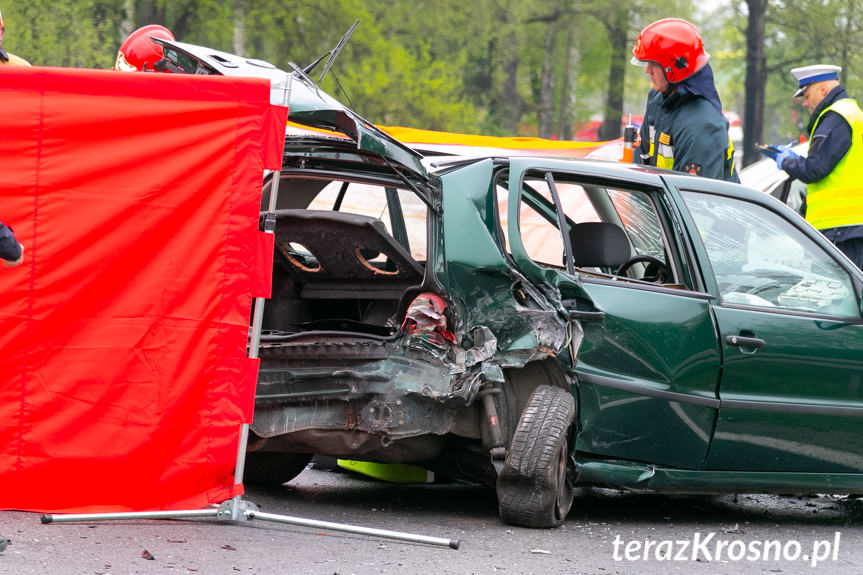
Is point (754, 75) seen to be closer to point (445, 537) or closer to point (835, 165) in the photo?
point (835, 165)

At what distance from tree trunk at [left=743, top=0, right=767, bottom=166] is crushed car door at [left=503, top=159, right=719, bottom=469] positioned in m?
21.8

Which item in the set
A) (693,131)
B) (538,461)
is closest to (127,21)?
(693,131)

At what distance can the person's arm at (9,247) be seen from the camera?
4375 millimetres

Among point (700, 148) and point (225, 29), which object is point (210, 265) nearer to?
point (700, 148)

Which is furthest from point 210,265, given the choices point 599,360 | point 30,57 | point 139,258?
point 30,57

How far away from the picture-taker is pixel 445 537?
5121mm

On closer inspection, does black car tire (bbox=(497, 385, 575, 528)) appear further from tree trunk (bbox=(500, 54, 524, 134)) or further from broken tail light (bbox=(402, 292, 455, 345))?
tree trunk (bbox=(500, 54, 524, 134))

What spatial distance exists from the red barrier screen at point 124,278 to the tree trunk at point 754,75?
75.6 feet

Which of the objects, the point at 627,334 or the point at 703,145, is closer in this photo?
the point at 627,334

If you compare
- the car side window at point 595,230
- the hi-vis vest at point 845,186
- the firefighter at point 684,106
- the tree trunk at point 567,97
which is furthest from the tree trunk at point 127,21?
the car side window at point 595,230

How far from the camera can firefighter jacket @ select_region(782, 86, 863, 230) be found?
7.95 meters

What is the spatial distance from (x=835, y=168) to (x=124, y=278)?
5.02 metres

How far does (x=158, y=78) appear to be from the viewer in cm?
469

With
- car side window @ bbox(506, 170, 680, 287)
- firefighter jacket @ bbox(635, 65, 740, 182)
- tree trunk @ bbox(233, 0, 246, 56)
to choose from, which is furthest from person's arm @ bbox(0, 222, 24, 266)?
tree trunk @ bbox(233, 0, 246, 56)
